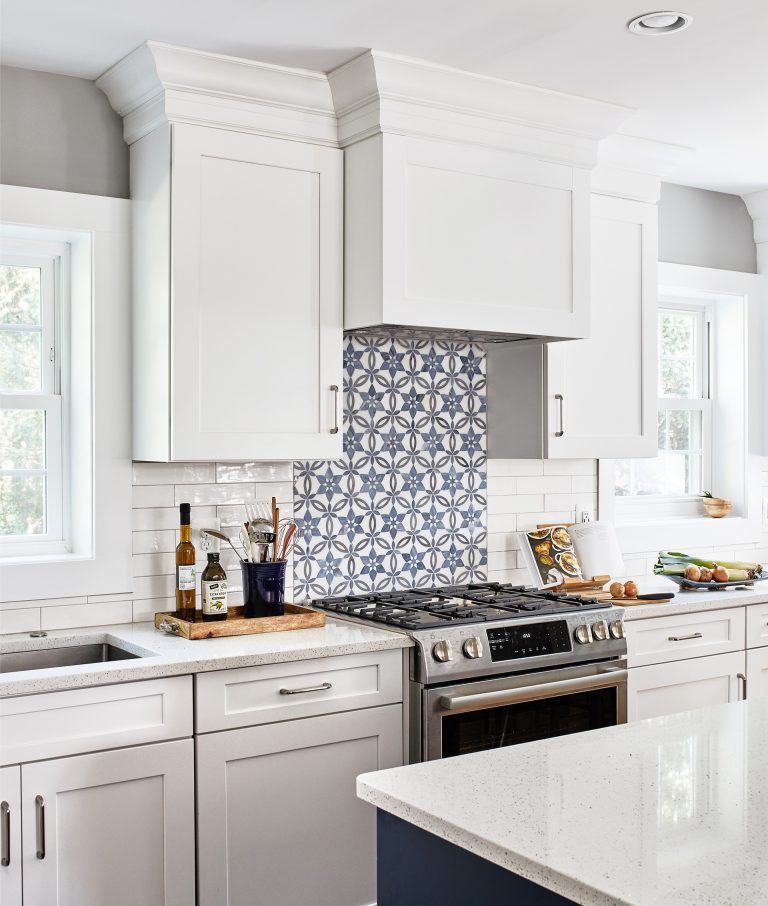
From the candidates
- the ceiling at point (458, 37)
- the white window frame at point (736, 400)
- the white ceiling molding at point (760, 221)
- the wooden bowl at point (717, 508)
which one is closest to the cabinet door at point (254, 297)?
the ceiling at point (458, 37)

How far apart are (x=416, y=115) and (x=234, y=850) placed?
2.18 metres

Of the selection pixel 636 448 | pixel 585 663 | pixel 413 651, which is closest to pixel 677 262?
pixel 636 448

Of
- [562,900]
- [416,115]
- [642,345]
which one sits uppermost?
[416,115]

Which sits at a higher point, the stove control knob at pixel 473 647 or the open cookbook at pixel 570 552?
the open cookbook at pixel 570 552

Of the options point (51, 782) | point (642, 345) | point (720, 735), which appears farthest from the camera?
point (642, 345)

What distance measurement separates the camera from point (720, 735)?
6.40ft

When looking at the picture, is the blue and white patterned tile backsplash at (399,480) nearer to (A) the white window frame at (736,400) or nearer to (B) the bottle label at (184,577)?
(B) the bottle label at (184,577)

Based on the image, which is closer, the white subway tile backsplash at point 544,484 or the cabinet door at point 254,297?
the cabinet door at point 254,297

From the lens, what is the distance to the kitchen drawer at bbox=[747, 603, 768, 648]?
3926 mm

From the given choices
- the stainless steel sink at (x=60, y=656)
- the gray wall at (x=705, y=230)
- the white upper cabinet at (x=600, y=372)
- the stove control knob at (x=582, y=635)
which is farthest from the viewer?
→ the gray wall at (x=705, y=230)

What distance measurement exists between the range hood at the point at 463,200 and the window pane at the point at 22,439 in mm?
1043

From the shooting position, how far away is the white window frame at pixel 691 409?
4609 millimetres

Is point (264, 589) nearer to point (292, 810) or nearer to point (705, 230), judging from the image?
point (292, 810)

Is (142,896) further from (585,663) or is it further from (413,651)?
(585,663)
